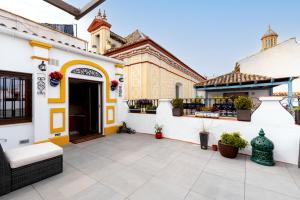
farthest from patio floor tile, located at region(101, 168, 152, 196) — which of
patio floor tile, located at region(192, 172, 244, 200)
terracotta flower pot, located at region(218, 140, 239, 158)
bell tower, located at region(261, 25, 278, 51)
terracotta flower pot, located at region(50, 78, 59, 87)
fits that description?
bell tower, located at region(261, 25, 278, 51)

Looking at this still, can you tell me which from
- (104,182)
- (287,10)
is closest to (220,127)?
(104,182)

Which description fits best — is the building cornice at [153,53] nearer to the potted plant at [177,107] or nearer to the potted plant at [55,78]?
the potted plant at [177,107]

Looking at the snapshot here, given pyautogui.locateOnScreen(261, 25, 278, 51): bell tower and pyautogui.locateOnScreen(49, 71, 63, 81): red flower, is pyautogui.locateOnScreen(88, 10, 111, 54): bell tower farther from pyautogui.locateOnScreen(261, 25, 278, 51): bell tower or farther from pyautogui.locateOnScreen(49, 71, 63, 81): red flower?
pyautogui.locateOnScreen(261, 25, 278, 51): bell tower

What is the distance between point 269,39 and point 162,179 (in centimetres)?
2982

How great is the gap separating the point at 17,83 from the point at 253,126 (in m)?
6.88

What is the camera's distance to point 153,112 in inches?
238

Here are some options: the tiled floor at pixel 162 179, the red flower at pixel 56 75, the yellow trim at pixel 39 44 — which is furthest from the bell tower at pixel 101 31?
the tiled floor at pixel 162 179

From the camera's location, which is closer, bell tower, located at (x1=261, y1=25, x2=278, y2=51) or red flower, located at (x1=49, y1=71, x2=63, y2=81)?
red flower, located at (x1=49, y1=71, x2=63, y2=81)

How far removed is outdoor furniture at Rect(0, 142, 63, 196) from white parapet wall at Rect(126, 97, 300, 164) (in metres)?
3.84

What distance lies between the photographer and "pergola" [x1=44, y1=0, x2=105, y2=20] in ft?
6.14

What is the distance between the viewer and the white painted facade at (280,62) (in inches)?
507

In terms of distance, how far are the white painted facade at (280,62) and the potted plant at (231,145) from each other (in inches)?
589

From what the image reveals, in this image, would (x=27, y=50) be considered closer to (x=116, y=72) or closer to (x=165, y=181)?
(x=116, y=72)

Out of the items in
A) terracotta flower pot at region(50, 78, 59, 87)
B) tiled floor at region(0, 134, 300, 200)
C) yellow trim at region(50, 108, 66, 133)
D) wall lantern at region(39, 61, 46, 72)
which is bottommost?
tiled floor at region(0, 134, 300, 200)
